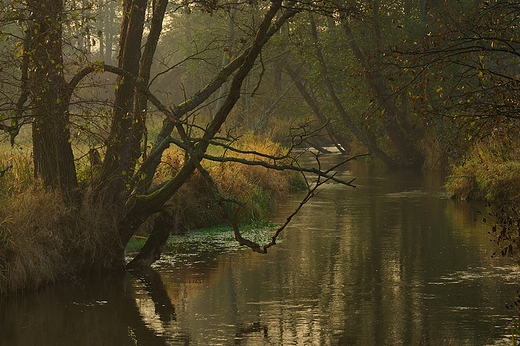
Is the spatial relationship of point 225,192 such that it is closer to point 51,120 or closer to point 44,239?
point 51,120

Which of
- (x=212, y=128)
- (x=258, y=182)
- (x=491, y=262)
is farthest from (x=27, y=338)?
(x=258, y=182)

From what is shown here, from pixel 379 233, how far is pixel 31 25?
33.3 feet

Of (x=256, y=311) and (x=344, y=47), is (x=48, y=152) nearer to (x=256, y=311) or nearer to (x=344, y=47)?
(x=256, y=311)

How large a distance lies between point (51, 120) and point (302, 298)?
4.95 meters

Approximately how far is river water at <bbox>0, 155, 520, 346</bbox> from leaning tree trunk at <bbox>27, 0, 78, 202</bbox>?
2059 mm

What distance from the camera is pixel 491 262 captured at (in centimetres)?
1627

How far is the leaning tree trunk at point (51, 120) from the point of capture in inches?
539

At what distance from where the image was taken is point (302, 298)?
13320mm

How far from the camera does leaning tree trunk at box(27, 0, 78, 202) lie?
13.7m

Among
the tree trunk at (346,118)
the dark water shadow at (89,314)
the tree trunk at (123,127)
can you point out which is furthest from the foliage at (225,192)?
the tree trunk at (346,118)

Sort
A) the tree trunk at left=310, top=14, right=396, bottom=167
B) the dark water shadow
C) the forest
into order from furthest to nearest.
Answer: the tree trunk at left=310, top=14, right=396, bottom=167, the dark water shadow, the forest

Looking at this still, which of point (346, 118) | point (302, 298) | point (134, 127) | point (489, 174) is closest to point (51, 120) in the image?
point (134, 127)

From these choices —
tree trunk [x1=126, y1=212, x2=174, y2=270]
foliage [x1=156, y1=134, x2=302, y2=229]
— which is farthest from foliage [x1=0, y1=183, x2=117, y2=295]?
foliage [x1=156, y1=134, x2=302, y2=229]

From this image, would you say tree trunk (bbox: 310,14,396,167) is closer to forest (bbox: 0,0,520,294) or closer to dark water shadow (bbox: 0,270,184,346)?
forest (bbox: 0,0,520,294)
